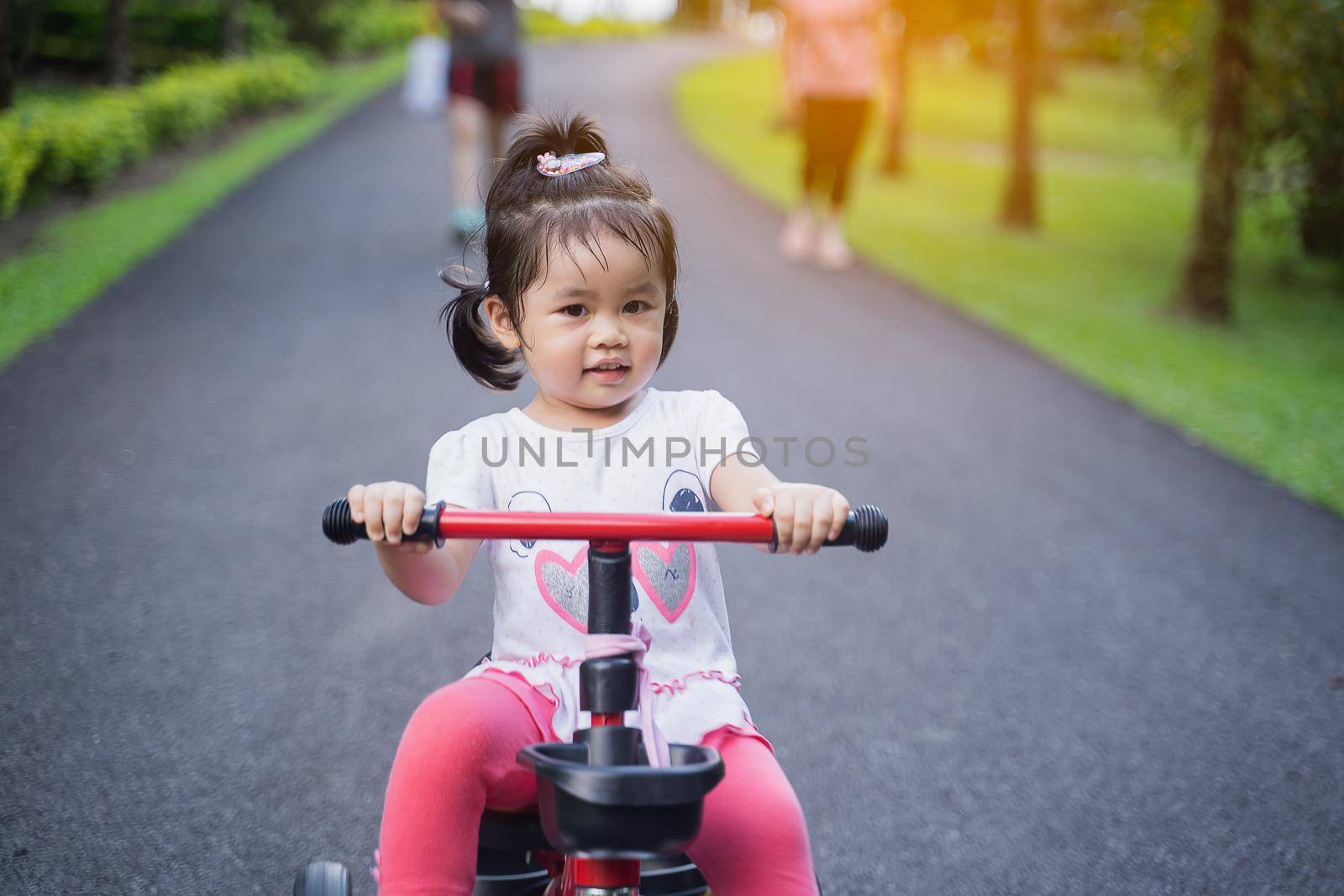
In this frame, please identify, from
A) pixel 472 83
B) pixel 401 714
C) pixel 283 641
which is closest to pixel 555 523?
pixel 401 714

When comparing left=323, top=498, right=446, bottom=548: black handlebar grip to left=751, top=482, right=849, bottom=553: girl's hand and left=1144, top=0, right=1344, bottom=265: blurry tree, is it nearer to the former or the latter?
left=751, top=482, right=849, bottom=553: girl's hand

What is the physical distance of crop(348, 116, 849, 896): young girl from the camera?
5.38ft

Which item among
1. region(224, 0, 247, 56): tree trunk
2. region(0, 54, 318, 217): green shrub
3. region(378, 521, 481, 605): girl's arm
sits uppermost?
region(224, 0, 247, 56): tree trunk

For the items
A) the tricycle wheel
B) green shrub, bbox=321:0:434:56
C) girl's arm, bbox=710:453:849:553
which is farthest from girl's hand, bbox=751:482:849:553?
green shrub, bbox=321:0:434:56

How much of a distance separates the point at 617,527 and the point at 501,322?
667 mm

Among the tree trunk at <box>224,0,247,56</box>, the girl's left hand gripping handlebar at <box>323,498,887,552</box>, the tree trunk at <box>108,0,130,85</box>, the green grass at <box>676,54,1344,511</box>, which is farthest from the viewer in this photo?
the tree trunk at <box>224,0,247,56</box>

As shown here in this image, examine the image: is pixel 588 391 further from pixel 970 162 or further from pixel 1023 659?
pixel 970 162

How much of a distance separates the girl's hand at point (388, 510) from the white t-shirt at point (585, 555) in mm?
316

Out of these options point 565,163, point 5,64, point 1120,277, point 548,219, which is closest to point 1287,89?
point 1120,277

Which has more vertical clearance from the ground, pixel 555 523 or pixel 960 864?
pixel 555 523

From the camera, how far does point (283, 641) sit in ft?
10.9

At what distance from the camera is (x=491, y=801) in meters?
1.72

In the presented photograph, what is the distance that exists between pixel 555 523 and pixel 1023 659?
7.73ft

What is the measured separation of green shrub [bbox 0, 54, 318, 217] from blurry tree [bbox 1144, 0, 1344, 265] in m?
7.72
